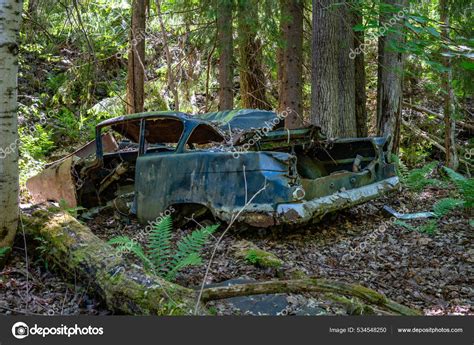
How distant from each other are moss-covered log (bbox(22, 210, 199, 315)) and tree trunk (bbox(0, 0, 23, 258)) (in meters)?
0.43

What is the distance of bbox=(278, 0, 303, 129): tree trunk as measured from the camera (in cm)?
1059

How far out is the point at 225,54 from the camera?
10680 mm

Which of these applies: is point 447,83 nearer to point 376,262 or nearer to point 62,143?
point 376,262

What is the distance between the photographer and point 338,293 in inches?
146

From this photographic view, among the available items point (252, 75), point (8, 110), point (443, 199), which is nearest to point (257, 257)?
point (8, 110)

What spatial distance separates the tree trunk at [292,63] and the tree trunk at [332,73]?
69.2 inches

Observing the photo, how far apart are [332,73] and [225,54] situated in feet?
9.39

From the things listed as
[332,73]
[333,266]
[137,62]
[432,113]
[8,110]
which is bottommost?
[333,266]

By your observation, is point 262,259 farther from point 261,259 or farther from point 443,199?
point 443,199

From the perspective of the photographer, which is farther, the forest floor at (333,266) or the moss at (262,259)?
the moss at (262,259)

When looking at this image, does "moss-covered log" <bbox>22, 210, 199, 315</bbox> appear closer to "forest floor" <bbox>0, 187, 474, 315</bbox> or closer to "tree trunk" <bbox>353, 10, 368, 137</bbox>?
"forest floor" <bbox>0, 187, 474, 315</bbox>

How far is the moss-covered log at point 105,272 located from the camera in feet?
11.5

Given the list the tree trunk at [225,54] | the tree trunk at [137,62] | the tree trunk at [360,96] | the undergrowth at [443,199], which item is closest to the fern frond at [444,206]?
the undergrowth at [443,199]

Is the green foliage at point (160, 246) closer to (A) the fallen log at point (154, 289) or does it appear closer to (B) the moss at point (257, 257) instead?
(A) the fallen log at point (154, 289)
